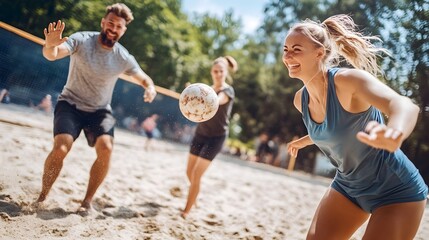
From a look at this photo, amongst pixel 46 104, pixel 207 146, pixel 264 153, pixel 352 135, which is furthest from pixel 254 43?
pixel 352 135

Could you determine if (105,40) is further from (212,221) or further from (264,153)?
(264,153)

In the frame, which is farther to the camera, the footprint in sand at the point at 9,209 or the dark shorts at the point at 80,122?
the dark shorts at the point at 80,122

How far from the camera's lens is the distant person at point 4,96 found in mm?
5059

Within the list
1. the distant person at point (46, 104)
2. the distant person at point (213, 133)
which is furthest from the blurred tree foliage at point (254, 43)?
the distant person at point (213, 133)

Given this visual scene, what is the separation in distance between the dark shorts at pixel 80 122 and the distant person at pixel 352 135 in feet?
6.33

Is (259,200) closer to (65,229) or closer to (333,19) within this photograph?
(65,229)

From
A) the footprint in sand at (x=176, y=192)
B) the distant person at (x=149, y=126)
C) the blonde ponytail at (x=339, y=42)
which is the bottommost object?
the footprint in sand at (x=176, y=192)

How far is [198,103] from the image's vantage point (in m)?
3.10

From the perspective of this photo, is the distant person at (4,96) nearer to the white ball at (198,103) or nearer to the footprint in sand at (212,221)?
the white ball at (198,103)

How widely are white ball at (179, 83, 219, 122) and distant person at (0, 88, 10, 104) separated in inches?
138

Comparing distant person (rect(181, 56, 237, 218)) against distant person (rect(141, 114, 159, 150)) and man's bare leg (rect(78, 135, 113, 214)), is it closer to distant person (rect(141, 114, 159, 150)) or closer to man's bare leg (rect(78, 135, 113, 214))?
man's bare leg (rect(78, 135, 113, 214))

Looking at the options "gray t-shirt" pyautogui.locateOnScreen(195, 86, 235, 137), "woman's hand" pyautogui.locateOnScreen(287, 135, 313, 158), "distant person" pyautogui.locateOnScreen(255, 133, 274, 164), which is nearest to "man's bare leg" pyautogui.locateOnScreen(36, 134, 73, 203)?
"gray t-shirt" pyautogui.locateOnScreen(195, 86, 235, 137)

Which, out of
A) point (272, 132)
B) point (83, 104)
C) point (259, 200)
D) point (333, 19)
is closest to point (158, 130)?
point (259, 200)

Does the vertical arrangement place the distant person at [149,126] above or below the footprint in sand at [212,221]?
above
